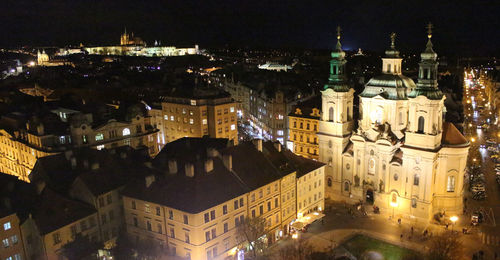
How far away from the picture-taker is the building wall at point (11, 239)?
44.9 metres

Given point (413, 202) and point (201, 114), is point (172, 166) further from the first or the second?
point (201, 114)

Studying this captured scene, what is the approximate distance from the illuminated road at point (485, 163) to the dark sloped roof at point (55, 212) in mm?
52052

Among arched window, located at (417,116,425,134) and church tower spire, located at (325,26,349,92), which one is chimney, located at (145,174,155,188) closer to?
church tower spire, located at (325,26,349,92)

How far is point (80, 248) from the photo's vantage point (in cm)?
4775

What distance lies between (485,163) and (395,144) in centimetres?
3593

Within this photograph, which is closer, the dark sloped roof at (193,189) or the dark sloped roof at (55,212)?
the dark sloped roof at (55,212)

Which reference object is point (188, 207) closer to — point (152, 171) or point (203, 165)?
point (203, 165)

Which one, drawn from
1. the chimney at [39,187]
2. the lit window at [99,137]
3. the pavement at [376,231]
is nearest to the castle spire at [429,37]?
the pavement at [376,231]

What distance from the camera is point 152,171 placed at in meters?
56.6

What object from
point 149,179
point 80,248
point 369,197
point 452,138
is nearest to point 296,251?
point 149,179

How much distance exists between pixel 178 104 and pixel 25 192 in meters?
47.8

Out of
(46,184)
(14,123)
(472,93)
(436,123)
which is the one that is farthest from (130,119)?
(472,93)

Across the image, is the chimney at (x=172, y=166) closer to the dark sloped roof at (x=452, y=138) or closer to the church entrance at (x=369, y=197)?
the church entrance at (x=369, y=197)

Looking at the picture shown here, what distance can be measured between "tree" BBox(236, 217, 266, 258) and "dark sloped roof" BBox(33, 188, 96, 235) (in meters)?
18.1
